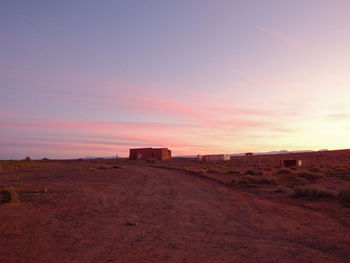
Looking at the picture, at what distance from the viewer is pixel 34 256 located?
255 inches

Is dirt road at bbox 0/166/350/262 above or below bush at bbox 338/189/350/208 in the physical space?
below

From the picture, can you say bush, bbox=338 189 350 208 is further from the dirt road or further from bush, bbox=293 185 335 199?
the dirt road

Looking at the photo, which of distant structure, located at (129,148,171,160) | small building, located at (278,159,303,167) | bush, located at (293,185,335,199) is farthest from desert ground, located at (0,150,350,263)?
distant structure, located at (129,148,171,160)

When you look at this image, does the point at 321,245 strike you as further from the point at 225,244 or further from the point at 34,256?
the point at 34,256

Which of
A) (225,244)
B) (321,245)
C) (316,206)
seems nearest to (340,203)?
(316,206)

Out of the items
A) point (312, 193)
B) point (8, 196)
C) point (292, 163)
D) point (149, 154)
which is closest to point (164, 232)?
point (8, 196)

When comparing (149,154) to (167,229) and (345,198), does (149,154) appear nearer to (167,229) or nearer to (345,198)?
(345,198)

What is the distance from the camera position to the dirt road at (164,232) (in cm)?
663

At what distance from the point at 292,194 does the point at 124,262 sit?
13.2m

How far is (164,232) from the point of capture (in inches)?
340

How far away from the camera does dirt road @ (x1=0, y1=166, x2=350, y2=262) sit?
663 cm

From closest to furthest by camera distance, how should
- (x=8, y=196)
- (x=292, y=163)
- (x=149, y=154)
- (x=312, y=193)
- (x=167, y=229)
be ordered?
1. (x=167, y=229)
2. (x=8, y=196)
3. (x=312, y=193)
4. (x=292, y=163)
5. (x=149, y=154)

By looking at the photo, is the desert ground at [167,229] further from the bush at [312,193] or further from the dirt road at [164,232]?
the bush at [312,193]

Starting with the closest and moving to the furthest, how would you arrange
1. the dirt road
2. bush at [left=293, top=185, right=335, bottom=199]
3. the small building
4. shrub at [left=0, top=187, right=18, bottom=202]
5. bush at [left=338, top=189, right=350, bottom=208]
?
the dirt road
shrub at [left=0, top=187, right=18, bottom=202]
bush at [left=338, top=189, right=350, bottom=208]
bush at [left=293, top=185, right=335, bottom=199]
the small building
